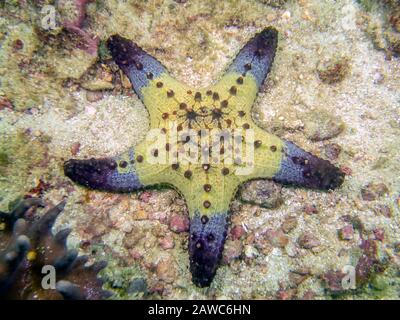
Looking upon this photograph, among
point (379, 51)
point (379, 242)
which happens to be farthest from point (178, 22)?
point (379, 242)

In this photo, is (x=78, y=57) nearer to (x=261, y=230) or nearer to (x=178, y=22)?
(x=178, y=22)

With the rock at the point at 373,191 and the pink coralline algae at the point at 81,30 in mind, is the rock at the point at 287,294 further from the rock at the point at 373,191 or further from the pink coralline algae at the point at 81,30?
the pink coralline algae at the point at 81,30

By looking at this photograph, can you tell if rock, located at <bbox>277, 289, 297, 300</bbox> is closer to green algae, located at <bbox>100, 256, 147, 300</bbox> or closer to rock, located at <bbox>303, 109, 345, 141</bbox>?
green algae, located at <bbox>100, 256, 147, 300</bbox>

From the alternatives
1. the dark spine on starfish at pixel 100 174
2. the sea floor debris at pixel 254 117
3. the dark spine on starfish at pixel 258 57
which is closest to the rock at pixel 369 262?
the sea floor debris at pixel 254 117

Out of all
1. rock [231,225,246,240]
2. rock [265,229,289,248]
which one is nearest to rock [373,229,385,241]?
rock [265,229,289,248]

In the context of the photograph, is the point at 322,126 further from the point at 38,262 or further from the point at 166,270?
the point at 38,262

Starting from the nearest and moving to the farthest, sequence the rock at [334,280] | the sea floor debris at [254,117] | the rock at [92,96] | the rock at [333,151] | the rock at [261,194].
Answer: the rock at [334,280]
the sea floor debris at [254,117]
the rock at [261,194]
the rock at [333,151]
the rock at [92,96]
